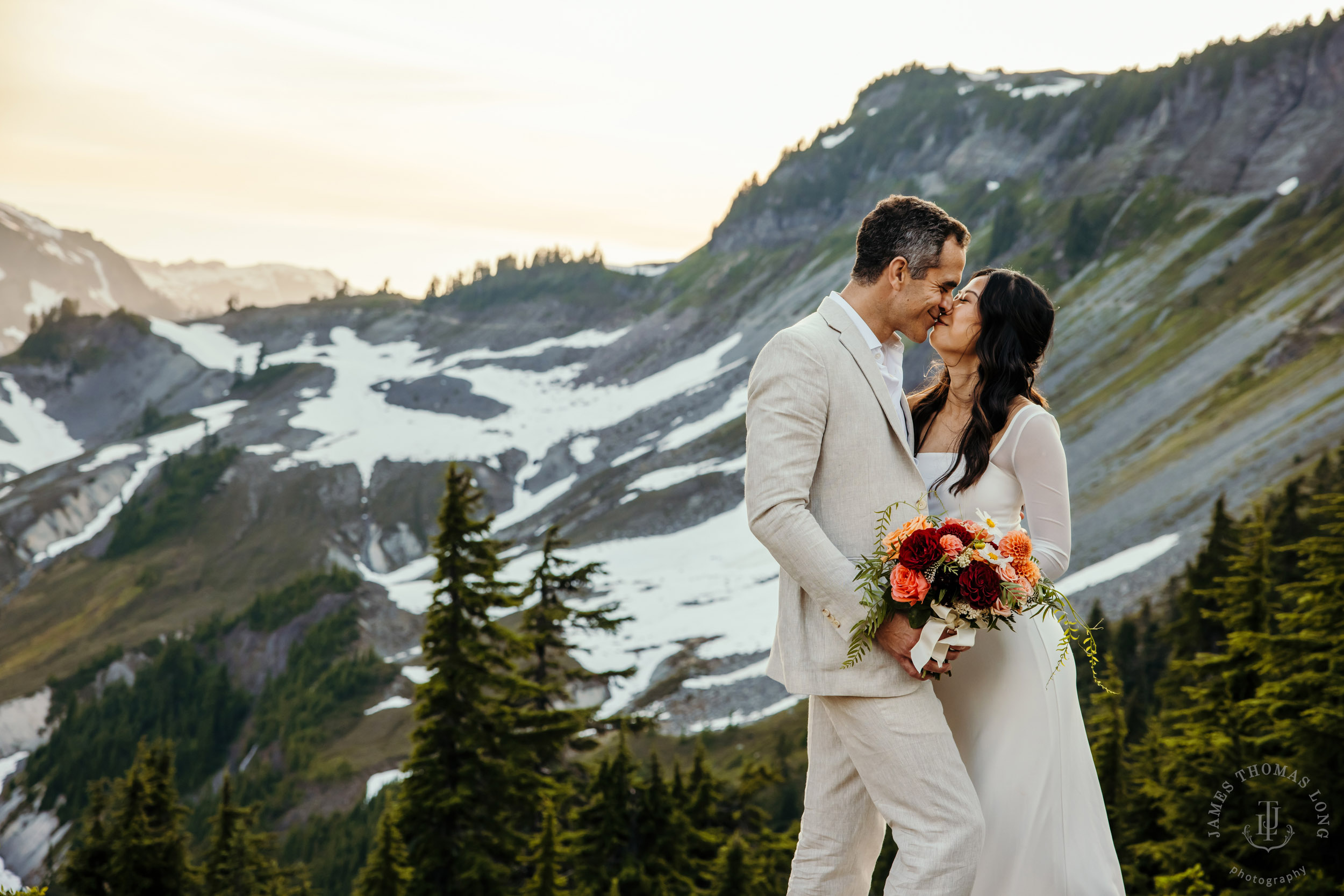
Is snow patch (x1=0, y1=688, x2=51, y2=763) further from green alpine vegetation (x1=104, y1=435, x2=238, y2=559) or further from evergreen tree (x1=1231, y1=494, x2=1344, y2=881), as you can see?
evergreen tree (x1=1231, y1=494, x2=1344, y2=881)

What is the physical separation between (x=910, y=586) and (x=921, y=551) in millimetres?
164

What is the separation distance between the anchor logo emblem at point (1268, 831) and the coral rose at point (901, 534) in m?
9.98

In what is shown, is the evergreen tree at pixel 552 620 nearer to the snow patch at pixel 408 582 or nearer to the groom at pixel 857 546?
the groom at pixel 857 546

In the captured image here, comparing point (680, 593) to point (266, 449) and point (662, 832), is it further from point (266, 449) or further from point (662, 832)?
point (266, 449)

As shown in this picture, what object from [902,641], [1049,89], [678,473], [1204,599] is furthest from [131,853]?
[1049,89]

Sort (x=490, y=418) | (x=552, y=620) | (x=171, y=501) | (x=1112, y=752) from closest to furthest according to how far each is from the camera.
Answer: (x=1112, y=752) < (x=552, y=620) < (x=171, y=501) < (x=490, y=418)

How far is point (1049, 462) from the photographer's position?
507cm

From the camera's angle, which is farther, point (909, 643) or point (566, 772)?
point (566, 772)

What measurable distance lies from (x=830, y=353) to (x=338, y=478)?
14816 centimetres

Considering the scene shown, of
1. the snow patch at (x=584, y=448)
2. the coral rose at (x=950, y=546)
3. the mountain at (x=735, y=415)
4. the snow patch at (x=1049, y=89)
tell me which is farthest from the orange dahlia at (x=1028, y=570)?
the snow patch at (x=1049, y=89)

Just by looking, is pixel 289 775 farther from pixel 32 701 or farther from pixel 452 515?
pixel 452 515

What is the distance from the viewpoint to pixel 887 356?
192 inches

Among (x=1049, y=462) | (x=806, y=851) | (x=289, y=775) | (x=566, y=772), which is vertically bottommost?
(x=289, y=775)

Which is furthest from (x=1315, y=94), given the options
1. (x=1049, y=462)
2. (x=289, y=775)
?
(x=1049, y=462)
